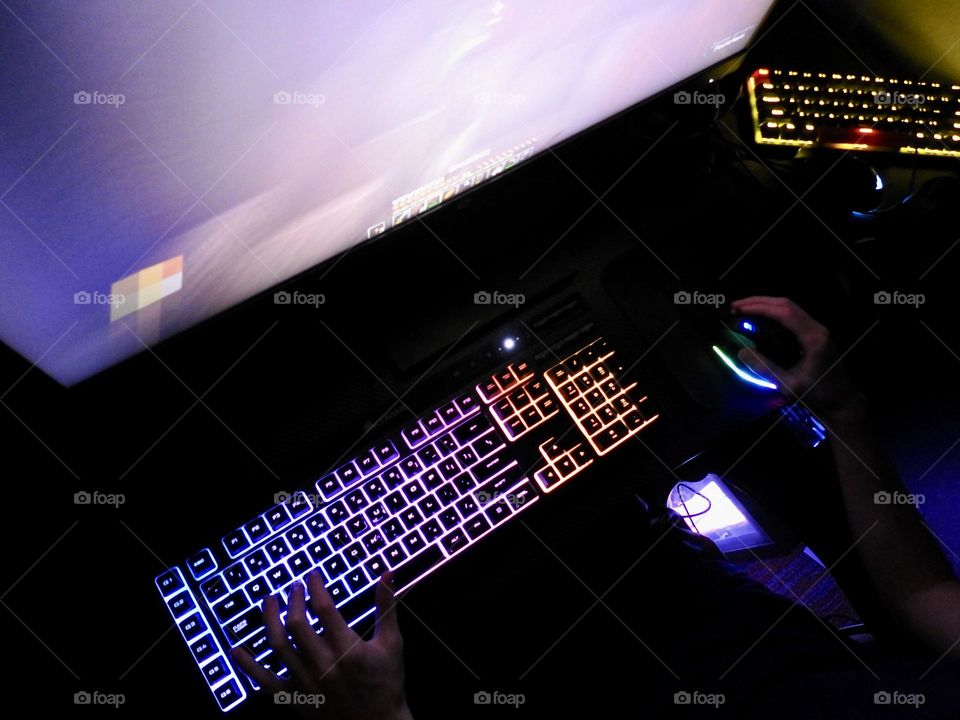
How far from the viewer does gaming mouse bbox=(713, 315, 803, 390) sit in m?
1.03

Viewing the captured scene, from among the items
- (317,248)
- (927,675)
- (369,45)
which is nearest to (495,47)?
(369,45)

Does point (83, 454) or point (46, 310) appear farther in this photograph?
point (83, 454)

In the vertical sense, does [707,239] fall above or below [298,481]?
above

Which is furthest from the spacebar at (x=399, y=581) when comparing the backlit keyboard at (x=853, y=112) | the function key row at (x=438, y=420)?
the backlit keyboard at (x=853, y=112)

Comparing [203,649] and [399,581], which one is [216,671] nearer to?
[203,649]

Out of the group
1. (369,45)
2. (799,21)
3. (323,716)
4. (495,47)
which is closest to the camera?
(369,45)

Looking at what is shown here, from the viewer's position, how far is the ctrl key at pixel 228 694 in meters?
0.78

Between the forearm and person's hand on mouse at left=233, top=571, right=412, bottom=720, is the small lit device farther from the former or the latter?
person's hand on mouse at left=233, top=571, right=412, bottom=720

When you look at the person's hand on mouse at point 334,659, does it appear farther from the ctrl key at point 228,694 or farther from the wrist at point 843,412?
the wrist at point 843,412

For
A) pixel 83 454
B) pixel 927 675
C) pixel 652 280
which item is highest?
pixel 652 280

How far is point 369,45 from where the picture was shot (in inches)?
22.8

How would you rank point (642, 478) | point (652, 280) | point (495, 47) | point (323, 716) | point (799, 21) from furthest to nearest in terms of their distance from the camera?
point (799, 21), point (652, 280), point (642, 478), point (323, 716), point (495, 47)

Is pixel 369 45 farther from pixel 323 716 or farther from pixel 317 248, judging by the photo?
pixel 323 716

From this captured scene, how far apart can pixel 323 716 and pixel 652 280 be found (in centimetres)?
76
